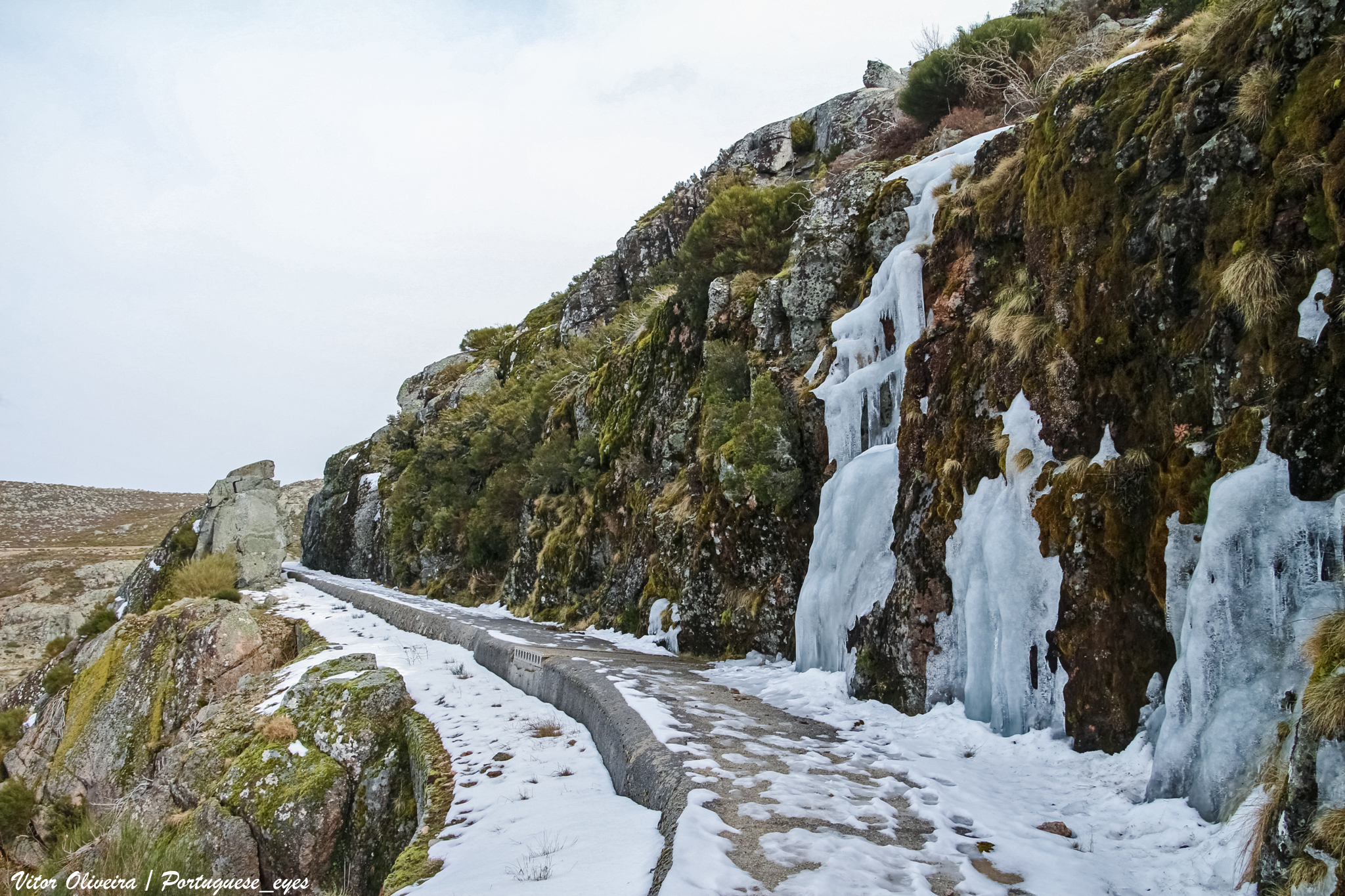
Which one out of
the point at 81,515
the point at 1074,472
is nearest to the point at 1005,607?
the point at 1074,472

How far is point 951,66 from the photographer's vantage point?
13406mm

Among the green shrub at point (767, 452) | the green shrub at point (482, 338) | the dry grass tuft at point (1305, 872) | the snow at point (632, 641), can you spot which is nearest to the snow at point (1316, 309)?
the dry grass tuft at point (1305, 872)

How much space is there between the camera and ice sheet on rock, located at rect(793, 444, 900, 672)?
806 cm

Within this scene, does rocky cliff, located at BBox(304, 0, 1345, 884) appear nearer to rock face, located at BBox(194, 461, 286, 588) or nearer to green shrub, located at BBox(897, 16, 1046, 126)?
green shrub, located at BBox(897, 16, 1046, 126)

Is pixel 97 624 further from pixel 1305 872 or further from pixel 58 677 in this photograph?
pixel 1305 872

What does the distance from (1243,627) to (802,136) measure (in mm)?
21095

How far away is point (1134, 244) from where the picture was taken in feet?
19.1

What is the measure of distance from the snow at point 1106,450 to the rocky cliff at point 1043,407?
0.07ft

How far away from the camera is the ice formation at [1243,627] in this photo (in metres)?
3.80

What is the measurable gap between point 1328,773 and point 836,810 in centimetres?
232

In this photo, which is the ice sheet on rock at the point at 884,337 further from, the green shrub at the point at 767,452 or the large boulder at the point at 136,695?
the large boulder at the point at 136,695

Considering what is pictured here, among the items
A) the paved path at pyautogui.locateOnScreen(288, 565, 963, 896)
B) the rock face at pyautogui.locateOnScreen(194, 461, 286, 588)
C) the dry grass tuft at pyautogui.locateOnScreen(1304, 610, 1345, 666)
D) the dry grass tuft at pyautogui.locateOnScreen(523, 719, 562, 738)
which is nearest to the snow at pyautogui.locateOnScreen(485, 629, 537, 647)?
the paved path at pyautogui.locateOnScreen(288, 565, 963, 896)

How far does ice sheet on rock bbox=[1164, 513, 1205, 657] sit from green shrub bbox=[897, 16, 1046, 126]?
35.0 feet

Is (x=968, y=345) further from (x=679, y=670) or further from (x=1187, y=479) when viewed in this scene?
(x=679, y=670)
